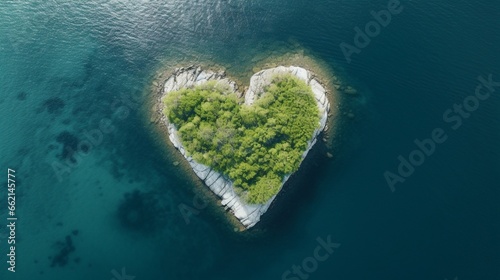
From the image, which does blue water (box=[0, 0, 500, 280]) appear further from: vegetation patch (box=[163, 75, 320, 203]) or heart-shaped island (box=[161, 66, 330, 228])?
vegetation patch (box=[163, 75, 320, 203])

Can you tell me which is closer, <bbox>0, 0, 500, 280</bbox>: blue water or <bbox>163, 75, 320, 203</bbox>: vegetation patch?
<bbox>0, 0, 500, 280</bbox>: blue water

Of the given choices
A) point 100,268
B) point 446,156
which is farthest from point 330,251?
point 100,268

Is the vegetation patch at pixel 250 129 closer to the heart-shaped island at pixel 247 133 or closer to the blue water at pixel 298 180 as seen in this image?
the heart-shaped island at pixel 247 133

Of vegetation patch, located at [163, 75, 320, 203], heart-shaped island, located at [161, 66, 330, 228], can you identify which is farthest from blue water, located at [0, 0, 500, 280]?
vegetation patch, located at [163, 75, 320, 203]

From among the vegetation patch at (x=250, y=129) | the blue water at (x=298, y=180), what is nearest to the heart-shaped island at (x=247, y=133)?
the vegetation patch at (x=250, y=129)

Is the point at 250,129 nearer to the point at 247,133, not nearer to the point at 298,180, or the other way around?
the point at 247,133

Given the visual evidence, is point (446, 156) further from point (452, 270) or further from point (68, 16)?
point (68, 16)

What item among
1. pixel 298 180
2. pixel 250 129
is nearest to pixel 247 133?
pixel 250 129
